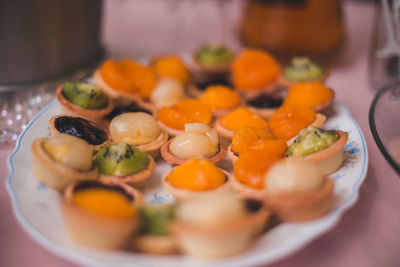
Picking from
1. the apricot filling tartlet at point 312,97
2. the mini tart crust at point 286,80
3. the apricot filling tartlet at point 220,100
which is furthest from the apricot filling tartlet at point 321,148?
the mini tart crust at point 286,80

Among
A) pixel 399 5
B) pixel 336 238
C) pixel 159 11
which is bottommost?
pixel 159 11

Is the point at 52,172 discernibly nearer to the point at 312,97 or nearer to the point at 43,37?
the point at 43,37

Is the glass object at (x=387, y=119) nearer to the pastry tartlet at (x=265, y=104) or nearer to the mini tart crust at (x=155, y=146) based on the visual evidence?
the pastry tartlet at (x=265, y=104)

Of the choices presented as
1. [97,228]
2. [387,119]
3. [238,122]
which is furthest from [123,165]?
[387,119]

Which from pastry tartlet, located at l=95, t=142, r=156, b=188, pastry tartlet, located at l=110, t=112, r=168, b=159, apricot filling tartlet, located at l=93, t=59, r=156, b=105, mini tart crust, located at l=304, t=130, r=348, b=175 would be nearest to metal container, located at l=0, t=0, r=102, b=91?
apricot filling tartlet, located at l=93, t=59, r=156, b=105

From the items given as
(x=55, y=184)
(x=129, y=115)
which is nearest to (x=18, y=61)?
(x=129, y=115)

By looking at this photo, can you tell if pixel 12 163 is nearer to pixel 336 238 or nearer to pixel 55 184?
pixel 55 184
